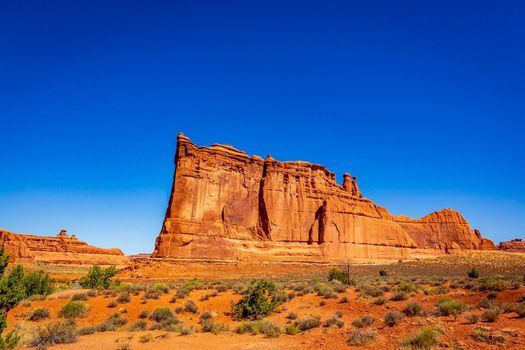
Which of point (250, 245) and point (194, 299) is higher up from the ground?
point (250, 245)

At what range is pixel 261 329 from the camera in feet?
40.2

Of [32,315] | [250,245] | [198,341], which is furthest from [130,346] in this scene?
[250,245]

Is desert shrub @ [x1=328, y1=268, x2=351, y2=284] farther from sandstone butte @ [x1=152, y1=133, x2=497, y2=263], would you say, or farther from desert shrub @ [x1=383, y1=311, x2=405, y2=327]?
sandstone butte @ [x1=152, y1=133, x2=497, y2=263]

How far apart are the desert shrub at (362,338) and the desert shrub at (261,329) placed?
2.72 m

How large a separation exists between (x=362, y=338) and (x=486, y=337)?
3.01 metres

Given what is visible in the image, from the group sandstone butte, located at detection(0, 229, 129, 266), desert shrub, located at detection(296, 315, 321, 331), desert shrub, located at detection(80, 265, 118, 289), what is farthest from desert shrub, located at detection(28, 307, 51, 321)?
sandstone butte, located at detection(0, 229, 129, 266)

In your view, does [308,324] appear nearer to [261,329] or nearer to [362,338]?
[261,329]

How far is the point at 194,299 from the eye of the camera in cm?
1916

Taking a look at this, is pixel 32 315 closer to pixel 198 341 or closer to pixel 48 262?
pixel 198 341

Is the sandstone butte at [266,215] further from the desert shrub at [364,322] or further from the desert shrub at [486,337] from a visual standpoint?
the desert shrub at [486,337]

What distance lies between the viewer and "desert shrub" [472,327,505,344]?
8.43 meters

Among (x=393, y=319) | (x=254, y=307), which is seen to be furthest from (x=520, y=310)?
(x=254, y=307)

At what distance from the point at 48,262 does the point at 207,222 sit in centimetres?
4299

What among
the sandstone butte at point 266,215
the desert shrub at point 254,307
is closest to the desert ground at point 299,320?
the desert shrub at point 254,307
